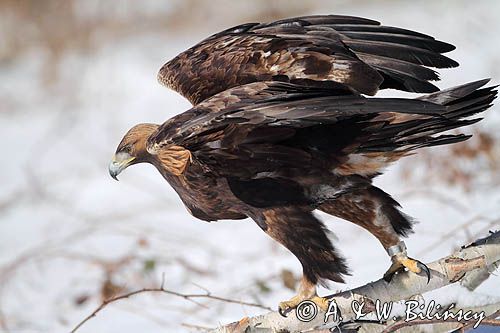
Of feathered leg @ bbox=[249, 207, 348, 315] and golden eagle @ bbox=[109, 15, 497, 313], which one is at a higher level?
golden eagle @ bbox=[109, 15, 497, 313]

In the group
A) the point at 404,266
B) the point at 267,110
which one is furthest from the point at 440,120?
the point at 267,110

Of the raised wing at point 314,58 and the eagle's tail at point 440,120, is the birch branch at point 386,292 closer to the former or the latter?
the eagle's tail at point 440,120

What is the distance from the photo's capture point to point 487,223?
4211mm

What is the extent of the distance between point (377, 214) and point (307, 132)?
0.48 m

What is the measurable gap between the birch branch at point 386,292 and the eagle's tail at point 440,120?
40cm

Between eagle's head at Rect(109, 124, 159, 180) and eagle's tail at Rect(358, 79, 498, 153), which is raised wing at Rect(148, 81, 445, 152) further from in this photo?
eagle's head at Rect(109, 124, 159, 180)

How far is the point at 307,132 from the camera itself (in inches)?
114

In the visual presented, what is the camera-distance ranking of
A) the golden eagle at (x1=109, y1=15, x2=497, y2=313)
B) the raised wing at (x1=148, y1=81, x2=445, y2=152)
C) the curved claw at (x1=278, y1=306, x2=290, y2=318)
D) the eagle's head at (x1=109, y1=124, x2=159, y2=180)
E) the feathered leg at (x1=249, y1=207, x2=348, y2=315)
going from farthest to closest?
the eagle's head at (x1=109, y1=124, x2=159, y2=180) → the feathered leg at (x1=249, y1=207, x2=348, y2=315) → the curved claw at (x1=278, y1=306, x2=290, y2=318) → the golden eagle at (x1=109, y1=15, x2=497, y2=313) → the raised wing at (x1=148, y1=81, x2=445, y2=152)

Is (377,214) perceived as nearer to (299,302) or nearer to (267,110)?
(299,302)

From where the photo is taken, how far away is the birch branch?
2.85 meters

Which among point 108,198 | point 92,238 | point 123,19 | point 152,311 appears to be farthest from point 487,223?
point 123,19

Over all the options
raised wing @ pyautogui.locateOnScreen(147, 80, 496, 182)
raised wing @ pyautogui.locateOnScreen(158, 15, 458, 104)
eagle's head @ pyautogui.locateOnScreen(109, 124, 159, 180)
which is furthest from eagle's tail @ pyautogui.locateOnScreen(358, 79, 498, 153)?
eagle's head @ pyautogui.locateOnScreen(109, 124, 159, 180)

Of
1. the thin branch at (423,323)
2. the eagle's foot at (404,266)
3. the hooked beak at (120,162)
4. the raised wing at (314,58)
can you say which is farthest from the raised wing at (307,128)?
the thin branch at (423,323)

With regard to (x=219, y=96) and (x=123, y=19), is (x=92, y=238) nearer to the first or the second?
(x=219, y=96)
